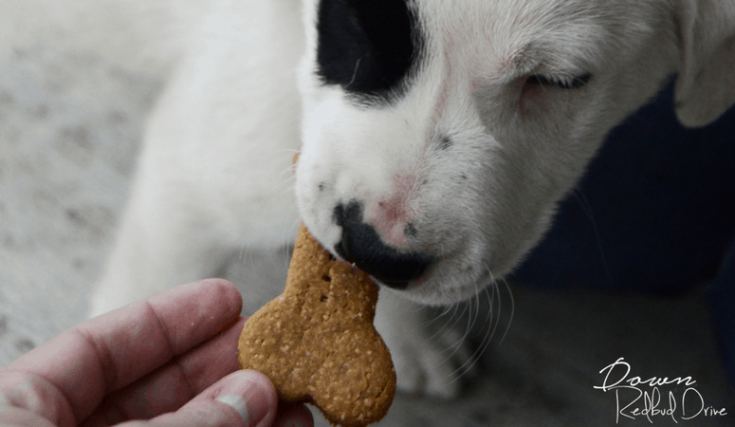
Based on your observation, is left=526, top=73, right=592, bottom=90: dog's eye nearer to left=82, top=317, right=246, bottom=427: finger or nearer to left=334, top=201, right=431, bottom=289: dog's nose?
left=334, top=201, right=431, bottom=289: dog's nose

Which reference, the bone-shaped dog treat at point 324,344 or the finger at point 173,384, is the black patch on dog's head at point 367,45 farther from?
the finger at point 173,384

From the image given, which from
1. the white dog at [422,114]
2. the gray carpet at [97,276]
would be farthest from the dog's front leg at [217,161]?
the gray carpet at [97,276]

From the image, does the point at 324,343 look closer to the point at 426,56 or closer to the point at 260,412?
A: the point at 260,412

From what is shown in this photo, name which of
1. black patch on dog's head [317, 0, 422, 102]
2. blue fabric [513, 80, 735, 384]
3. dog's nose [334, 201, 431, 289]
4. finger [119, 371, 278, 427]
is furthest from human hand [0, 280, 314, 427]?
blue fabric [513, 80, 735, 384]

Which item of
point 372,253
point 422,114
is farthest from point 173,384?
point 422,114

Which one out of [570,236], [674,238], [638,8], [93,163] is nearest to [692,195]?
[674,238]

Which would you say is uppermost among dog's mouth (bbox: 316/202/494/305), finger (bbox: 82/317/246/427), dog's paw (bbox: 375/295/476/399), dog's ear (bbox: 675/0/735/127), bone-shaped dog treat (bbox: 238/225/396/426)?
dog's ear (bbox: 675/0/735/127)

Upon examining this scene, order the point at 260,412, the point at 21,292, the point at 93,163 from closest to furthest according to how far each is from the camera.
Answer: the point at 260,412 → the point at 21,292 → the point at 93,163
